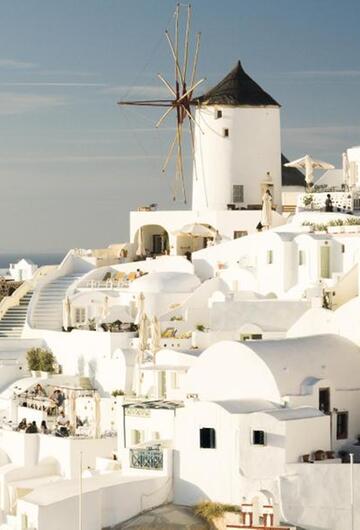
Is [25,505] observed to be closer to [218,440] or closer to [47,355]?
[218,440]

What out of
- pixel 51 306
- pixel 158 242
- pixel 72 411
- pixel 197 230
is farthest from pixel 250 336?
pixel 158 242

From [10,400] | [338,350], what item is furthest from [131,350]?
[338,350]

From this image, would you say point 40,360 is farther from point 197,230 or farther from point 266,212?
point 266,212

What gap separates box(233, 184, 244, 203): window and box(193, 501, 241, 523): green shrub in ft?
68.8

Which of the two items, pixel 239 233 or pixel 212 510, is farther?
pixel 239 233

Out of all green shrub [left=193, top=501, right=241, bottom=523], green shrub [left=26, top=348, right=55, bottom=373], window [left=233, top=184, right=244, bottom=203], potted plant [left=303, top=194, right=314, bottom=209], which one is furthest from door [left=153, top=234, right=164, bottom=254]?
green shrub [left=193, top=501, right=241, bottom=523]

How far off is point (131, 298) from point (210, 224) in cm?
645

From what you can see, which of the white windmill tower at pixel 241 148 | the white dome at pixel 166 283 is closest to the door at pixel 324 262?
the white dome at pixel 166 283

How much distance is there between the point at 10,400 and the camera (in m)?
49.0

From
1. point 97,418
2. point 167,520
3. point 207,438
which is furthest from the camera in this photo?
point 97,418

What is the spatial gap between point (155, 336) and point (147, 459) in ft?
20.2

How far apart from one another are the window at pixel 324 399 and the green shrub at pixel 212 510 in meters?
3.31

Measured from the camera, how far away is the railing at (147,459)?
4169 centimetres

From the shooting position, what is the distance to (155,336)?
47.5m
